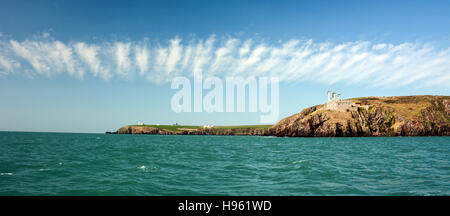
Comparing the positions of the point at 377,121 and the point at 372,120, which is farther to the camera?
the point at 372,120

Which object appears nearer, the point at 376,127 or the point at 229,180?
the point at 229,180

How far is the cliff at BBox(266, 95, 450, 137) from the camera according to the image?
140125 millimetres

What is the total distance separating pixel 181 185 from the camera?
16.6 meters

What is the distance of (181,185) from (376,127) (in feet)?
533

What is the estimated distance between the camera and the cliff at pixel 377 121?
140125mm

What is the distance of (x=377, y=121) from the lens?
5891 inches
